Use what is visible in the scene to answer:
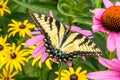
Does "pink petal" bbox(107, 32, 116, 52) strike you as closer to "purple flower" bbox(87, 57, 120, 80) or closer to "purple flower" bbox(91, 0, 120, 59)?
"purple flower" bbox(91, 0, 120, 59)

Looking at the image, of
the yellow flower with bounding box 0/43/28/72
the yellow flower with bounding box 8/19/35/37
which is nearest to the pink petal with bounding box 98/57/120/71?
the yellow flower with bounding box 0/43/28/72

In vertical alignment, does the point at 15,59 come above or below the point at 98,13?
below

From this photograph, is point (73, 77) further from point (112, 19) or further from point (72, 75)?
point (112, 19)

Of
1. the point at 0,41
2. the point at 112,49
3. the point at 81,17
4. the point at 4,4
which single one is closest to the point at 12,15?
the point at 4,4

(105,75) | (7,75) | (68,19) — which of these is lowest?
(7,75)

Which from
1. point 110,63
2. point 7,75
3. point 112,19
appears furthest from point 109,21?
point 7,75

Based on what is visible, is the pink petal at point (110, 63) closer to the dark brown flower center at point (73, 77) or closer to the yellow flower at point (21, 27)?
the dark brown flower center at point (73, 77)

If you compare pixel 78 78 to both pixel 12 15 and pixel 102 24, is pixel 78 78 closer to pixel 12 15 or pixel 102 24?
pixel 102 24

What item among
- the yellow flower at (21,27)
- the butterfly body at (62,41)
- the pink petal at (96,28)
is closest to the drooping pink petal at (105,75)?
the butterfly body at (62,41)
